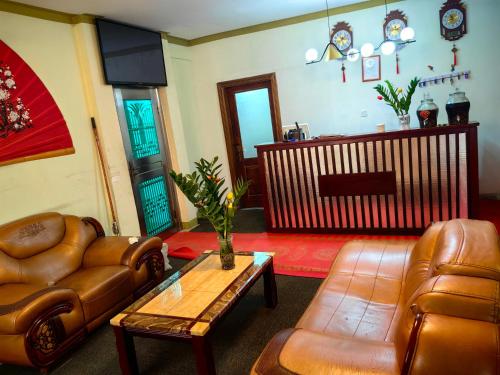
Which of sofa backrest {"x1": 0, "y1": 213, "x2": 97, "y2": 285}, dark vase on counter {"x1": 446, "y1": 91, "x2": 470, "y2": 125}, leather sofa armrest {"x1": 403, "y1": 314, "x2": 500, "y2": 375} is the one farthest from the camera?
dark vase on counter {"x1": 446, "y1": 91, "x2": 470, "y2": 125}

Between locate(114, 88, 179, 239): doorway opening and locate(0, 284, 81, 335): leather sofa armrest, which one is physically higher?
locate(114, 88, 179, 239): doorway opening

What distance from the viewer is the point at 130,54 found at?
14.0 ft

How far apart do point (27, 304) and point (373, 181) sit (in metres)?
3.18

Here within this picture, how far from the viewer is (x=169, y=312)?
6.61 feet

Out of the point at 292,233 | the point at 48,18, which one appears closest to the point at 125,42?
the point at 48,18

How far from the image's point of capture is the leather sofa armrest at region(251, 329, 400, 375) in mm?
1229

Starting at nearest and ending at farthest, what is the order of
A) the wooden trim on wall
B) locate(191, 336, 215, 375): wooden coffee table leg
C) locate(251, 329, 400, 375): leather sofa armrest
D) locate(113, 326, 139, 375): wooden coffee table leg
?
locate(251, 329, 400, 375): leather sofa armrest
locate(191, 336, 215, 375): wooden coffee table leg
locate(113, 326, 139, 375): wooden coffee table leg
the wooden trim on wall

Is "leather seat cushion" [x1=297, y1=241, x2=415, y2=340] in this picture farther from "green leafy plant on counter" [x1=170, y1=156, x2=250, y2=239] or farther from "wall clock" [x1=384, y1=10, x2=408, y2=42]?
"wall clock" [x1=384, y1=10, x2=408, y2=42]

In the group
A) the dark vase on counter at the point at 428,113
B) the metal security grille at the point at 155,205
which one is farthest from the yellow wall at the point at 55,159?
the dark vase on counter at the point at 428,113

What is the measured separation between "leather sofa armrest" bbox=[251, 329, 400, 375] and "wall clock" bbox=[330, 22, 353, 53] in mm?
4261

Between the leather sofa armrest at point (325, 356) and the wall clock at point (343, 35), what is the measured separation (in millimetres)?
4261

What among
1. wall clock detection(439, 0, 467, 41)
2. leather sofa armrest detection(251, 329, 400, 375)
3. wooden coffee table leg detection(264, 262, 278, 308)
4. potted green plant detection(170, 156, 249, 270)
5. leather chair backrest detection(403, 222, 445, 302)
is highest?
wall clock detection(439, 0, 467, 41)

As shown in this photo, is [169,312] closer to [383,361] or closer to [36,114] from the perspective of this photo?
[383,361]

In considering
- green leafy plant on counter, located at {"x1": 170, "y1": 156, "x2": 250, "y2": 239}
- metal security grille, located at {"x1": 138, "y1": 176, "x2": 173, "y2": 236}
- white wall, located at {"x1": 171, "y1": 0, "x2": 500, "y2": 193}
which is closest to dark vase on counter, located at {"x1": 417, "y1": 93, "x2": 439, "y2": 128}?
white wall, located at {"x1": 171, "y1": 0, "x2": 500, "y2": 193}
